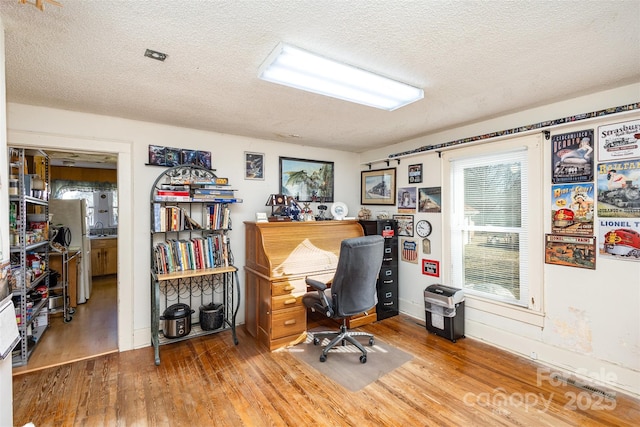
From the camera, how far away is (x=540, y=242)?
262 centimetres

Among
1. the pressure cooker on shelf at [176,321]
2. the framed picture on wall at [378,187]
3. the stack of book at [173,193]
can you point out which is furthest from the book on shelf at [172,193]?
the framed picture on wall at [378,187]

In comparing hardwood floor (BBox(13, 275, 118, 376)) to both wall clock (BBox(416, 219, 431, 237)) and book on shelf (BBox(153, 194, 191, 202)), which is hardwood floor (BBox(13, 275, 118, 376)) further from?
wall clock (BBox(416, 219, 431, 237))

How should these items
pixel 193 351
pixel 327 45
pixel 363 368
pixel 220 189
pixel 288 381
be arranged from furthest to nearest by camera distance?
pixel 220 189 < pixel 193 351 < pixel 363 368 < pixel 288 381 < pixel 327 45

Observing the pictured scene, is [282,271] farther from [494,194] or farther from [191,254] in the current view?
[494,194]

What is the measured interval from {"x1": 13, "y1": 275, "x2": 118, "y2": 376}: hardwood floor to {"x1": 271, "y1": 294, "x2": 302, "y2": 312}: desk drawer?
5.43 feet

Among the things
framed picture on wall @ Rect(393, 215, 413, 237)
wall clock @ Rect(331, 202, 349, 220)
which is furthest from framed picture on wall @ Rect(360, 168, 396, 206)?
wall clock @ Rect(331, 202, 349, 220)


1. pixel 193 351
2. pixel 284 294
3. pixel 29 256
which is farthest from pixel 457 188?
pixel 29 256

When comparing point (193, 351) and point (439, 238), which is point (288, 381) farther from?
point (439, 238)

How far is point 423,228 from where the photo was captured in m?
3.60

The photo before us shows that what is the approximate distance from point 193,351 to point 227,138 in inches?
92.2

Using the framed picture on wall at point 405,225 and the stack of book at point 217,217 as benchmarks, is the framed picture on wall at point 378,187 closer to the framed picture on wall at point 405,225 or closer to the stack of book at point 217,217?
the framed picture on wall at point 405,225

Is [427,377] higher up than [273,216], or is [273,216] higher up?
[273,216]

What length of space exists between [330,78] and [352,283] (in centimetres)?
173

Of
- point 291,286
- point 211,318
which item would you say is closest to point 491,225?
point 291,286
